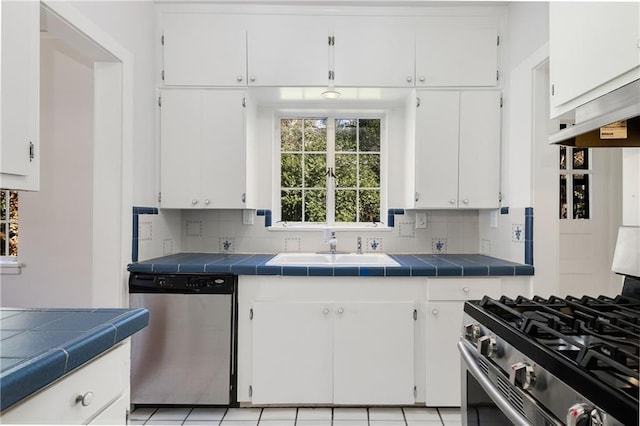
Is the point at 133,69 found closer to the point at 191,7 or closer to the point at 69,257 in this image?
the point at 191,7

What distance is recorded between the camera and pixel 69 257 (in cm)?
281

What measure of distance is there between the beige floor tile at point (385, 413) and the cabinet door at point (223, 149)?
1.51 meters

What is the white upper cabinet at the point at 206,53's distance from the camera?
251cm

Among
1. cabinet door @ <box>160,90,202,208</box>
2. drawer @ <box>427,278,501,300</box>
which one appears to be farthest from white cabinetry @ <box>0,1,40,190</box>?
drawer @ <box>427,278,501,300</box>

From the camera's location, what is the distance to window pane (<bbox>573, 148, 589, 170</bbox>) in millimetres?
2406

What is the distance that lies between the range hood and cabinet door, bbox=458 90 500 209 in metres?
1.14

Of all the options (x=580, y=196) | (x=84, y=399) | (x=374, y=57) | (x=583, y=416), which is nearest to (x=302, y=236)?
(x=374, y=57)

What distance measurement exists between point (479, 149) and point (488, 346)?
66.5 inches

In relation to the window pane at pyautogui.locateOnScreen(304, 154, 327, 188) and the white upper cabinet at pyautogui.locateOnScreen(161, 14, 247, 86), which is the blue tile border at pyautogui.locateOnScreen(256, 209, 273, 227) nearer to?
the window pane at pyautogui.locateOnScreen(304, 154, 327, 188)

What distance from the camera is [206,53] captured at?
2.52 metres

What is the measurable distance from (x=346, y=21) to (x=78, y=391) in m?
2.43

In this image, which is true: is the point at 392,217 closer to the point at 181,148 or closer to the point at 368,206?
the point at 368,206

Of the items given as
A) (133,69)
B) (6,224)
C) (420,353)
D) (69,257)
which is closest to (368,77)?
(133,69)

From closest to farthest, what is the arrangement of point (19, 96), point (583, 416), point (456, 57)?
1. point (583, 416)
2. point (19, 96)
3. point (456, 57)
